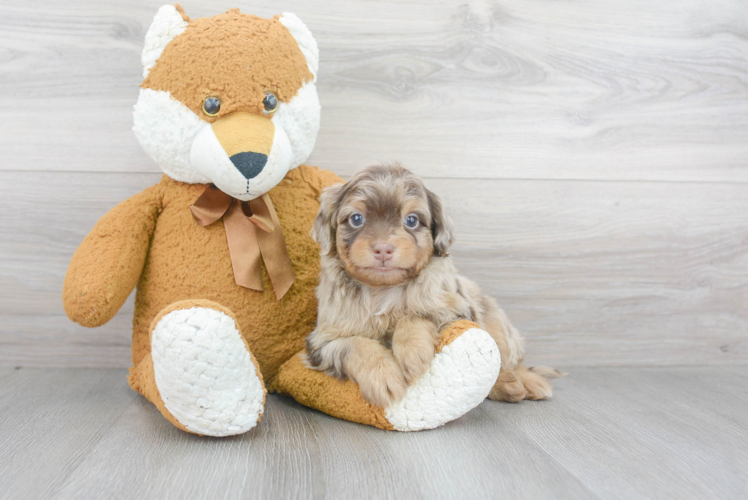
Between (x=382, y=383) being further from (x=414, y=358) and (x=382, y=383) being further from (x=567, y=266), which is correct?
(x=567, y=266)

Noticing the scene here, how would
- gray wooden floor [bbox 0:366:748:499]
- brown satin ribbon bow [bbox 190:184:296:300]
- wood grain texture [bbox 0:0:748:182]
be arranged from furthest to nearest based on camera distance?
1. wood grain texture [bbox 0:0:748:182]
2. brown satin ribbon bow [bbox 190:184:296:300]
3. gray wooden floor [bbox 0:366:748:499]

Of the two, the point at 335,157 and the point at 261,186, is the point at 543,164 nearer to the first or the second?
the point at 335,157

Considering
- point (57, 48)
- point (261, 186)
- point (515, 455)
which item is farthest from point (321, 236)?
point (57, 48)

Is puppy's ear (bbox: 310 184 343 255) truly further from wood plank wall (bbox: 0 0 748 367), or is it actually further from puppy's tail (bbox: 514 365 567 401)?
puppy's tail (bbox: 514 365 567 401)

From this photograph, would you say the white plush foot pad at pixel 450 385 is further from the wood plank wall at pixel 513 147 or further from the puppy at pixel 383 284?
the wood plank wall at pixel 513 147

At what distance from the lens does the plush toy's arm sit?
1.41 meters

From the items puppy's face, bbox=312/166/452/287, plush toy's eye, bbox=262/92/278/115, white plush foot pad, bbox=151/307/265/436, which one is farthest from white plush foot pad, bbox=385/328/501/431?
plush toy's eye, bbox=262/92/278/115

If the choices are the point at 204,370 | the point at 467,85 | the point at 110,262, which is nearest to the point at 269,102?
the point at 110,262

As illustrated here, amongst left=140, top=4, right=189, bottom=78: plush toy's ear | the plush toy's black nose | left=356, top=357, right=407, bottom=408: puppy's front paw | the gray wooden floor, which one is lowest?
the gray wooden floor

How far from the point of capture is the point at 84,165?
187cm

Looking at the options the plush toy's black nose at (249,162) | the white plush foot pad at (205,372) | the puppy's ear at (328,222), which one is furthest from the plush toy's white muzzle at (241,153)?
the white plush foot pad at (205,372)

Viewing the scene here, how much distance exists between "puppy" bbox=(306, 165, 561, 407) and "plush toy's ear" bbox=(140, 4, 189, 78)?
22.6 inches

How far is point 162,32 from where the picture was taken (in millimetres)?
1449

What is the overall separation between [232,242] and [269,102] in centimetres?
38
